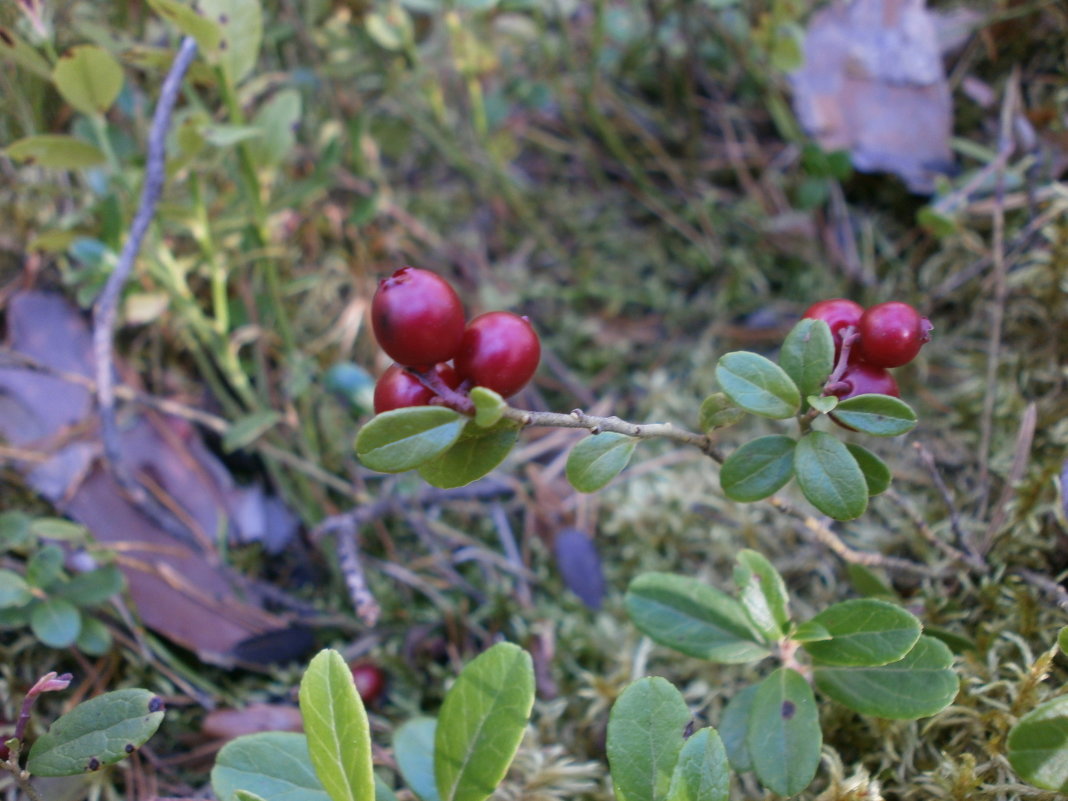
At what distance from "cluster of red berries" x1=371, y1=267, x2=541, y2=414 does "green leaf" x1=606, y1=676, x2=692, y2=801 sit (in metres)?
0.52

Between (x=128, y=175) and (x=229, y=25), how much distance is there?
0.49m

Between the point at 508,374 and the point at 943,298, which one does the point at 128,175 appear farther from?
the point at 943,298

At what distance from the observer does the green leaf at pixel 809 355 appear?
1.17 meters

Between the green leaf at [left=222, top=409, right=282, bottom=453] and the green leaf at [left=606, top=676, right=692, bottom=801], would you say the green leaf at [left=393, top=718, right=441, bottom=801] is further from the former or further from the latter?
the green leaf at [left=222, top=409, right=282, bottom=453]

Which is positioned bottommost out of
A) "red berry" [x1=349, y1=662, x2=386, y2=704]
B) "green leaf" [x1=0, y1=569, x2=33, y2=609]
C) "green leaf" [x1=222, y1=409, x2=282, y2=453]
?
"red berry" [x1=349, y1=662, x2=386, y2=704]

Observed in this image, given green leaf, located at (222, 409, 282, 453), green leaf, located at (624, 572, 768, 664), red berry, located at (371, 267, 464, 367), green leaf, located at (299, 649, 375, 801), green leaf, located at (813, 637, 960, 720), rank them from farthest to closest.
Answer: green leaf, located at (222, 409, 282, 453)
green leaf, located at (624, 572, 768, 664)
green leaf, located at (813, 637, 960, 720)
green leaf, located at (299, 649, 375, 801)
red berry, located at (371, 267, 464, 367)

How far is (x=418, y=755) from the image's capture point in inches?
55.4

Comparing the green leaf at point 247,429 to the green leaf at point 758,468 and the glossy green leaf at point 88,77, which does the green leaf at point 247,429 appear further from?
the green leaf at point 758,468

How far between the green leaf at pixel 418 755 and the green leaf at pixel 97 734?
1.44 feet

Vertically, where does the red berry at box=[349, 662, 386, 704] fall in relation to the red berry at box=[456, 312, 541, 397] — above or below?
below

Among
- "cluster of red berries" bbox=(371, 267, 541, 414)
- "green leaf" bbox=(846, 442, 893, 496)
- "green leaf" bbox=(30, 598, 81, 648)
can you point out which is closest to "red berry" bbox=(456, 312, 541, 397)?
"cluster of red berries" bbox=(371, 267, 541, 414)

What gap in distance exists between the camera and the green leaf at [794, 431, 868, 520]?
1.15 metres

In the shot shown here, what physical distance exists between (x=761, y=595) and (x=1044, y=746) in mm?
436

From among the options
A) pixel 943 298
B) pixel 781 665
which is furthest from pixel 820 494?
pixel 943 298
